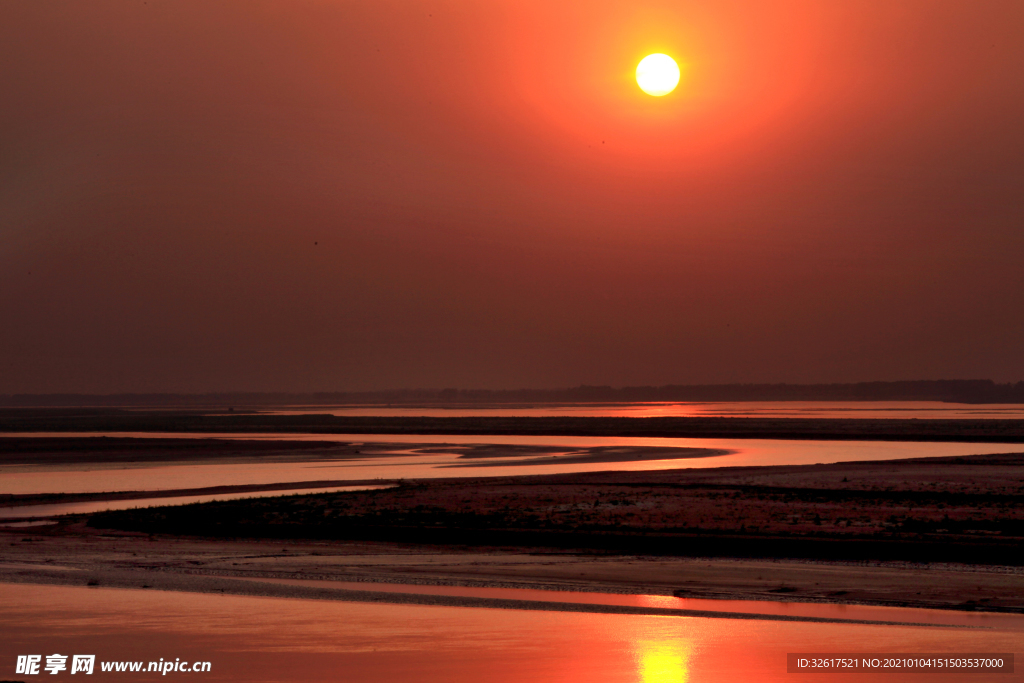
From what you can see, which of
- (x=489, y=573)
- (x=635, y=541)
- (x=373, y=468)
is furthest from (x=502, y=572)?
(x=373, y=468)

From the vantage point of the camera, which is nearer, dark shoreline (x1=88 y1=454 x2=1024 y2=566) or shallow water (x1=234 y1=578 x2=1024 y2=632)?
shallow water (x1=234 y1=578 x2=1024 y2=632)

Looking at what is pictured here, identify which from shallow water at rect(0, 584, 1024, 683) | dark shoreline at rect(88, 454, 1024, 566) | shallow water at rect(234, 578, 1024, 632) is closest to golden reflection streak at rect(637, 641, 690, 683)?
shallow water at rect(0, 584, 1024, 683)

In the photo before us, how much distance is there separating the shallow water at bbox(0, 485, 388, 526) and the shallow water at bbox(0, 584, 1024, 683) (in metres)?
16.4

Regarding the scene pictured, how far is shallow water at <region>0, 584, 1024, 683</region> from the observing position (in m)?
13.1

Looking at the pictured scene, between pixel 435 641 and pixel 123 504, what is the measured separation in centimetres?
2509

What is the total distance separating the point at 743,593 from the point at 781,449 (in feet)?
181

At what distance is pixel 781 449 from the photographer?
71.2m

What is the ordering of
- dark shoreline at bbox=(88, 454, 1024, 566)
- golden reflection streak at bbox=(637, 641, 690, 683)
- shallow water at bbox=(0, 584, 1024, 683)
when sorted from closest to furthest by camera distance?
golden reflection streak at bbox=(637, 641, 690, 683) < shallow water at bbox=(0, 584, 1024, 683) < dark shoreline at bbox=(88, 454, 1024, 566)

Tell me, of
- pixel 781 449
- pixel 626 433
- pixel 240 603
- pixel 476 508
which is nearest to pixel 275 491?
pixel 476 508

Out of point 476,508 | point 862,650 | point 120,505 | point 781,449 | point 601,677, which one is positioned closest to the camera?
point 601,677

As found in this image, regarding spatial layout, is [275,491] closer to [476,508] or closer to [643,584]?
[476,508]

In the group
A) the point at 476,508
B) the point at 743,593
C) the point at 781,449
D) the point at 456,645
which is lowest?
the point at 456,645

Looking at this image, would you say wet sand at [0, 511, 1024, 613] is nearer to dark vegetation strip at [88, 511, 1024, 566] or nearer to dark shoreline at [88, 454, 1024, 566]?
dark vegetation strip at [88, 511, 1024, 566]

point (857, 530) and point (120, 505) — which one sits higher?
point (120, 505)
